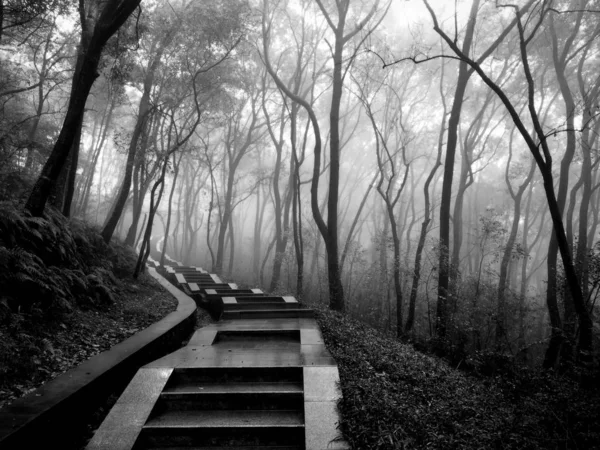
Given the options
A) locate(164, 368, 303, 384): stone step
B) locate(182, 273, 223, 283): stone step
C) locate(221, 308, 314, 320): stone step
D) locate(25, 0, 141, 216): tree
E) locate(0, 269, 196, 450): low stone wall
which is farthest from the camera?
locate(182, 273, 223, 283): stone step

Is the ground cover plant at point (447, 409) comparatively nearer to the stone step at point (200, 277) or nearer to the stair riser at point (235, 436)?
the stair riser at point (235, 436)

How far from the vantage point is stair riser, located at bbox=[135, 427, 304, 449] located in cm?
344

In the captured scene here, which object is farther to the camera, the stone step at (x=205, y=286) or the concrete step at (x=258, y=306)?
the stone step at (x=205, y=286)

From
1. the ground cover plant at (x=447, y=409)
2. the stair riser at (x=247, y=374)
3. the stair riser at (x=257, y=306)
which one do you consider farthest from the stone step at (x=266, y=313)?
the stair riser at (x=247, y=374)

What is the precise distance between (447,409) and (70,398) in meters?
3.63

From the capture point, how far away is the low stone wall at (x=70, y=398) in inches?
115

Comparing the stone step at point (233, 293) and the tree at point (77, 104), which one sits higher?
the tree at point (77, 104)

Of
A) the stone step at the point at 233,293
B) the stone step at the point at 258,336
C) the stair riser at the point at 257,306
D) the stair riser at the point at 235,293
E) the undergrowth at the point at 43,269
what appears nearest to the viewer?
the undergrowth at the point at 43,269

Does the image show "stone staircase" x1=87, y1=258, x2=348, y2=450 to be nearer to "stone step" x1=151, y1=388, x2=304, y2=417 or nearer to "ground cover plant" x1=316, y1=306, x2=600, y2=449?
"stone step" x1=151, y1=388, x2=304, y2=417

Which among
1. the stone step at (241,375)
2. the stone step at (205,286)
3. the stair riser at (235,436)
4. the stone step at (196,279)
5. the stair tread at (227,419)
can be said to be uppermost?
the stone step at (196,279)

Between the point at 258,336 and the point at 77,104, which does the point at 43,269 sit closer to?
the point at 77,104

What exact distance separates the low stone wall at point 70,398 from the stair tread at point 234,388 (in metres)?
0.71

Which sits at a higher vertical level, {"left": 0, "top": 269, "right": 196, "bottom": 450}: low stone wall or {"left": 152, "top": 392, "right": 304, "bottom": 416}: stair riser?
{"left": 0, "top": 269, "right": 196, "bottom": 450}: low stone wall

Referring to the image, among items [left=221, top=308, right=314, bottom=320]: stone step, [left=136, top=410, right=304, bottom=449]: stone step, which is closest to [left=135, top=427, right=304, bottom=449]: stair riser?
[left=136, top=410, right=304, bottom=449]: stone step
